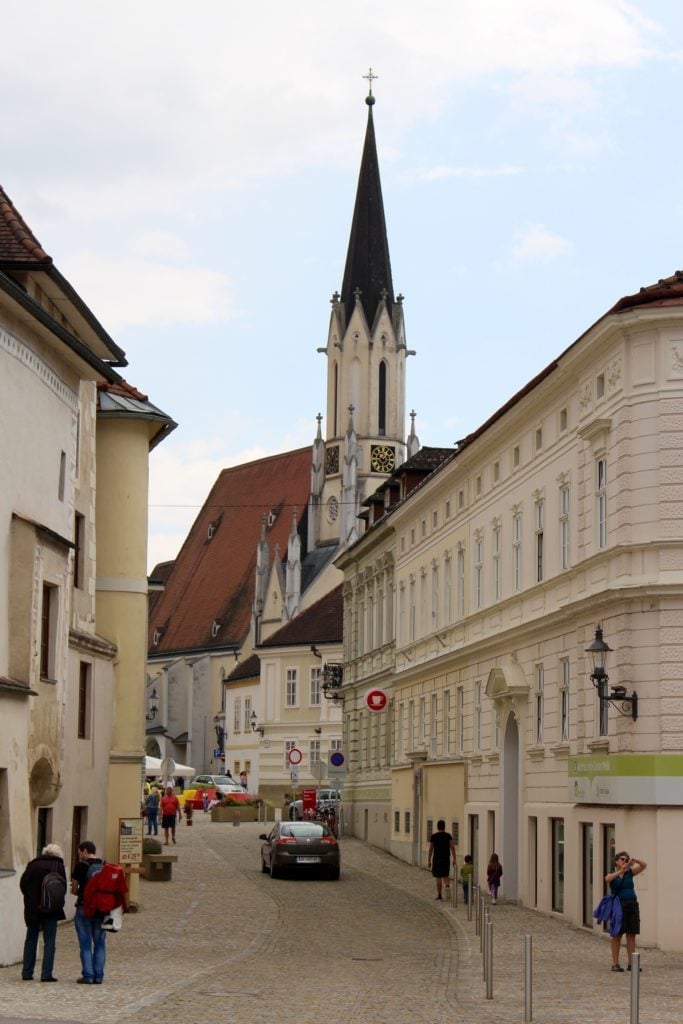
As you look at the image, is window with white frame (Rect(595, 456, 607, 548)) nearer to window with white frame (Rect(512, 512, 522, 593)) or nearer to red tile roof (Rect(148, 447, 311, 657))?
window with white frame (Rect(512, 512, 522, 593))

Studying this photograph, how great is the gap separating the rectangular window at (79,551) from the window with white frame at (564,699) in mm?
8403

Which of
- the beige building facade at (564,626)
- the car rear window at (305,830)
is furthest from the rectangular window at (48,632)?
the car rear window at (305,830)

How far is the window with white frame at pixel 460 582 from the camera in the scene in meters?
41.4

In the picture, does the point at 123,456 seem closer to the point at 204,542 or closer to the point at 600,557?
the point at 600,557

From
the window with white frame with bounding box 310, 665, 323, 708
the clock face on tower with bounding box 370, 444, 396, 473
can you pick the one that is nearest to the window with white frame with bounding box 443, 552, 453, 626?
the window with white frame with bounding box 310, 665, 323, 708

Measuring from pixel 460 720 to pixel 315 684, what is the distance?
50031 mm

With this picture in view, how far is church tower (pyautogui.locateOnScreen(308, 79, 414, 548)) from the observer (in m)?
114

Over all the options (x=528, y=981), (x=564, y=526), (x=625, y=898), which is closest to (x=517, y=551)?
(x=564, y=526)

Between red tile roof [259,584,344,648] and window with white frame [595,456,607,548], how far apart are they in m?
59.0

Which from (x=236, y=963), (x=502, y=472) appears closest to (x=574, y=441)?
(x=502, y=472)

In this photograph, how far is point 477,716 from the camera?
130ft

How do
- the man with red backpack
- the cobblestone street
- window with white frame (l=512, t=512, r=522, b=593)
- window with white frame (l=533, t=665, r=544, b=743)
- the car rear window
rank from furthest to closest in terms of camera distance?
1. the car rear window
2. window with white frame (l=512, t=512, r=522, b=593)
3. window with white frame (l=533, t=665, r=544, b=743)
4. the man with red backpack
5. the cobblestone street

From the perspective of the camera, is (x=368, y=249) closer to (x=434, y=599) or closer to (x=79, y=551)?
(x=434, y=599)

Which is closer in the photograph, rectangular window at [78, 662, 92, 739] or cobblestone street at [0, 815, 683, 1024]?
cobblestone street at [0, 815, 683, 1024]
